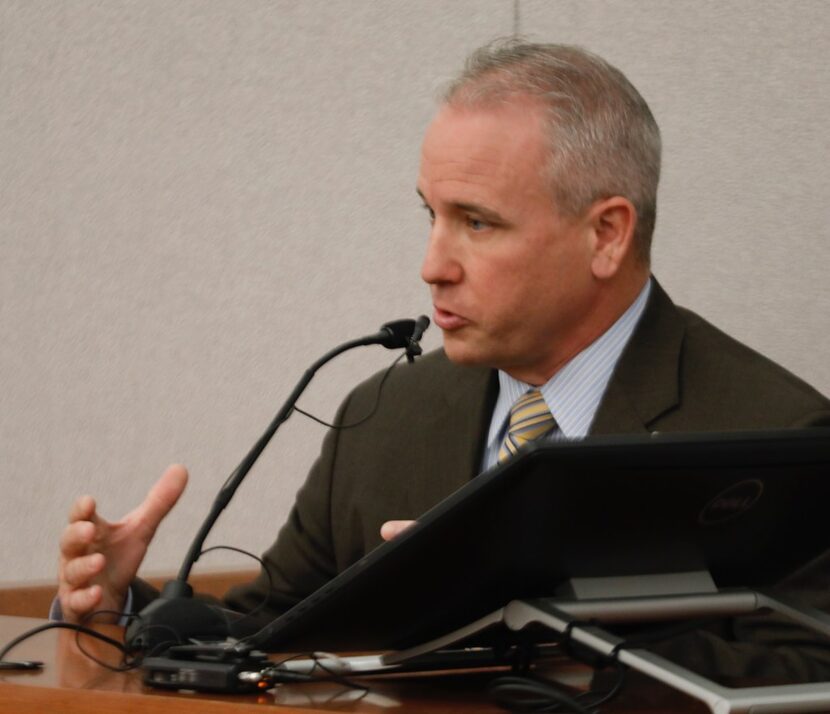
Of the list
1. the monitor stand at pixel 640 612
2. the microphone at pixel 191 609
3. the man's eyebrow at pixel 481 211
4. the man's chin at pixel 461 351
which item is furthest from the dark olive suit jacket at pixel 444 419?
the monitor stand at pixel 640 612

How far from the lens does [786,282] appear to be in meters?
2.23

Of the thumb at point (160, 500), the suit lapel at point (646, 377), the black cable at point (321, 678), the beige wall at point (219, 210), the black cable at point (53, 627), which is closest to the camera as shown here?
the black cable at point (321, 678)

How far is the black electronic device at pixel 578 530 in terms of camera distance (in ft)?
3.32

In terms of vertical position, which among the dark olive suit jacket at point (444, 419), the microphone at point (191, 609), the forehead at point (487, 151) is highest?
the forehead at point (487, 151)

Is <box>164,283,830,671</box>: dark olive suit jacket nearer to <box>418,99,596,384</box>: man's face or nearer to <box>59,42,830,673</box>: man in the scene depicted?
<box>59,42,830,673</box>: man

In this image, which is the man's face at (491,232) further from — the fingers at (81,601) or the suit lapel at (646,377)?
the fingers at (81,601)

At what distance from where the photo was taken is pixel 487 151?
178 cm

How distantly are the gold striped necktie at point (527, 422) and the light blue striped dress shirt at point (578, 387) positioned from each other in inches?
0.4

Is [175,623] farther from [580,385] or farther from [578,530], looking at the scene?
[580,385]

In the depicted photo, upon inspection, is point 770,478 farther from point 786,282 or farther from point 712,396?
point 786,282

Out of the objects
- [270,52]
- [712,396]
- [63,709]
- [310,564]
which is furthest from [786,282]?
[63,709]

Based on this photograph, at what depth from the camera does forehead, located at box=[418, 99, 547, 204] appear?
1771 mm

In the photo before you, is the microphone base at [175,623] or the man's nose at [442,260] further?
the man's nose at [442,260]

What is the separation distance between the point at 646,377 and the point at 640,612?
714 millimetres
